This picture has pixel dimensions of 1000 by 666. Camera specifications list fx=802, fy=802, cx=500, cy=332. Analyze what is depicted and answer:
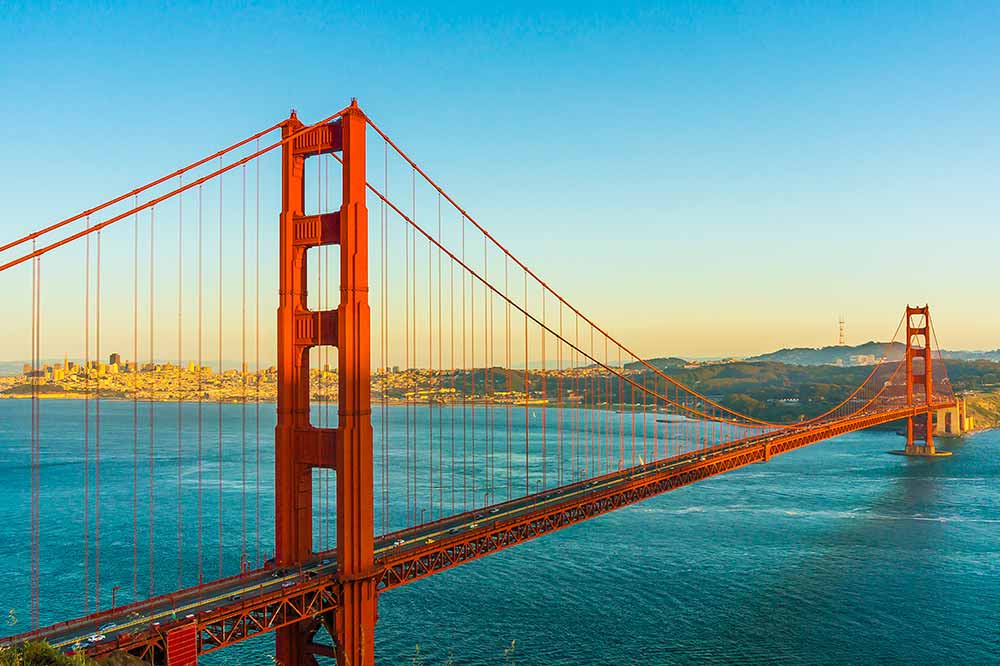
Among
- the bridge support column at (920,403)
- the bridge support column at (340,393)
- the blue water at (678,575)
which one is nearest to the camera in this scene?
the bridge support column at (340,393)

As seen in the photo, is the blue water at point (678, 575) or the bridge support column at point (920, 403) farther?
the bridge support column at point (920, 403)

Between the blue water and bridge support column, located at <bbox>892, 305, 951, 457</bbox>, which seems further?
bridge support column, located at <bbox>892, 305, 951, 457</bbox>

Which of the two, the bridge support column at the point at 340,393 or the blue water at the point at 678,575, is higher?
the bridge support column at the point at 340,393

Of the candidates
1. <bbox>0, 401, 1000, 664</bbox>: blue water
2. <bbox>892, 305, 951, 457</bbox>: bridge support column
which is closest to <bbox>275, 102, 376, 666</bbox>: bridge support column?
<bbox>0, 401, 1000, 664</bbox>: blue water

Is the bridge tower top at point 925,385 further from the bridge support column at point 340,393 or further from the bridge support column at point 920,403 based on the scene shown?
the bridge support column at point 340,393

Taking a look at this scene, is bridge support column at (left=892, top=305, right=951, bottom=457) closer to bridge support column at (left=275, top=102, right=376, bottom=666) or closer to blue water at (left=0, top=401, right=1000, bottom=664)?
blue water at (left=0, top=401, right=1000, bottom=664)

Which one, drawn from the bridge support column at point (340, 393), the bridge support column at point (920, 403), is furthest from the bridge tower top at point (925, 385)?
the bridge support column at point (340, 393)

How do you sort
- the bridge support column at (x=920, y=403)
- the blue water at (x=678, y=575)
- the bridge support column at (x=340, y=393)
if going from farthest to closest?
1. the bridge support column at (x=920, y=403)
2. the blue water at (x=678, y=575)
3. the bridge support column at (x=340, y=393)
